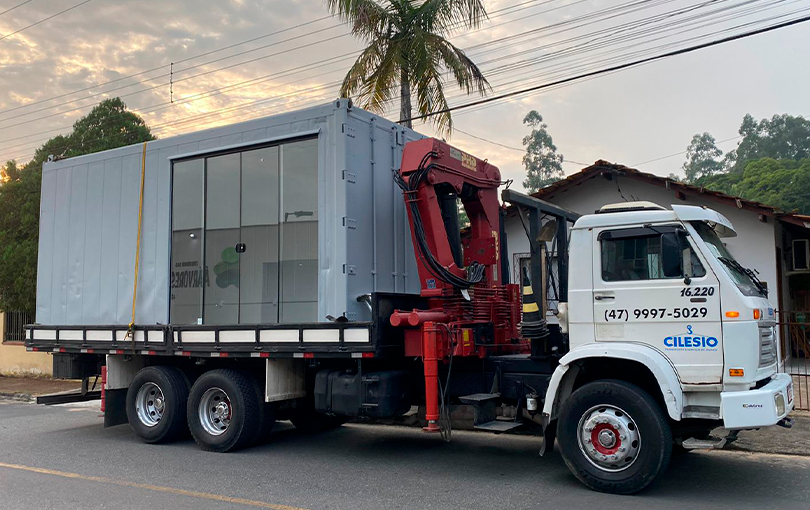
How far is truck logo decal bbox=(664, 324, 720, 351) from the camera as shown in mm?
6379

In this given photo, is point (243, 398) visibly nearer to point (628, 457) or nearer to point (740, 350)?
point (628, 457)

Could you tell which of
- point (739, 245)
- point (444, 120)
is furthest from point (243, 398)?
point (739, 245)

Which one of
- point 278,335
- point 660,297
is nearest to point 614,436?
point 660,297

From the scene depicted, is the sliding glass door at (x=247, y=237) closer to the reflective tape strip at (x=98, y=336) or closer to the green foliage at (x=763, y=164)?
the reflective tape strip at (x=98, y=336)

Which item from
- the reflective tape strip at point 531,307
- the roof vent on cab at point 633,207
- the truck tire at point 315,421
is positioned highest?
the roof vent on cab at point 633,207

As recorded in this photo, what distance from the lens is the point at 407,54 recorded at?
14.4 metres

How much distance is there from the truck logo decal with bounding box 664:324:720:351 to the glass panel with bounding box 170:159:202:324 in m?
6.00

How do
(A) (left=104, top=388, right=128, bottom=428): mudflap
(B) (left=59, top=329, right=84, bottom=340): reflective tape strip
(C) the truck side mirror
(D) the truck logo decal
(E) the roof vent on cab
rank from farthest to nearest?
(B) (left=59, top=329, right=84, bottom=340): reflective tape strip
(A) (left=104, top=388, right=128, bottom=428): mudflap
(E) the roof vent on cab
(C) the truck side mirror
(D) the truck logo decal

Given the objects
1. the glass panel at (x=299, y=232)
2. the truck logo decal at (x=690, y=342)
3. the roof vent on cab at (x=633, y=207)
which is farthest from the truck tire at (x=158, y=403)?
the truck logo decal at (x=690, y=342)

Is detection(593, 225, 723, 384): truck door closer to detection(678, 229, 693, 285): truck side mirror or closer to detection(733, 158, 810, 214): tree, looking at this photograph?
detection(678, 229, 693, 285): truck side mirror

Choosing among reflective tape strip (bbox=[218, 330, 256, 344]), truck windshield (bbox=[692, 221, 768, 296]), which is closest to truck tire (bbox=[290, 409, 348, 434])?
reflective tape strip (bbox=[218, 330, 256, 344])

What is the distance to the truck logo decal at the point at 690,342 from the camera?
6.38m

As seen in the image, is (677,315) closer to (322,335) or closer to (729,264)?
(729,264)

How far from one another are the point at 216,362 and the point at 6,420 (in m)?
5.42
